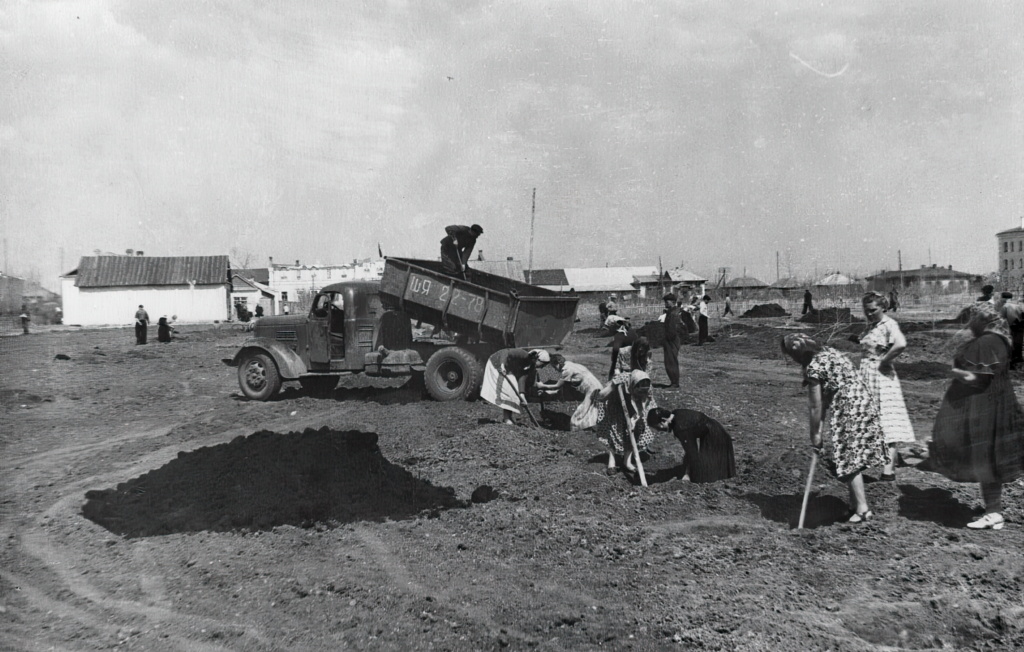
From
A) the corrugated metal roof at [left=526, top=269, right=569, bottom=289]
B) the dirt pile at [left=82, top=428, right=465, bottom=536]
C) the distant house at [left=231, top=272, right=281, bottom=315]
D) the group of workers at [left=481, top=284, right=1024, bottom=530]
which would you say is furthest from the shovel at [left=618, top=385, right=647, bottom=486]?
the corrugated metal roof at [left=526, top=269, right=569, bottom=289]

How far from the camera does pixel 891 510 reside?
529 centimetres

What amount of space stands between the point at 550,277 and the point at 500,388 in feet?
249

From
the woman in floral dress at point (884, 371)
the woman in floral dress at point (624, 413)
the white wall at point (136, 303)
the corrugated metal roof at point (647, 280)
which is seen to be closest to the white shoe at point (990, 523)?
the woman in floral dress at point (884, 371)

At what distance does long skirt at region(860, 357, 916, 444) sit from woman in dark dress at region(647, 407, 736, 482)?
4.56 ft

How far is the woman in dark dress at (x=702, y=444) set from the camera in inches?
245

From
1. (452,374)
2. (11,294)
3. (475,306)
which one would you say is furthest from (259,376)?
(11,294)

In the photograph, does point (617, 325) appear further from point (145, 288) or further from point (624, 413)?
point (145, 288)

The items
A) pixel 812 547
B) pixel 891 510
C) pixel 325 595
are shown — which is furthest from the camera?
pixel 891 510

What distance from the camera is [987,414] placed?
482cm

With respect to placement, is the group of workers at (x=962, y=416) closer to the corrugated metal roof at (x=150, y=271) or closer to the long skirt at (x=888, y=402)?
the long skirt at (x=888, y=402)

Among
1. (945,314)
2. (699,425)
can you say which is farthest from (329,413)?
(945,314)

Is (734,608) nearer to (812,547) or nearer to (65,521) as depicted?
(812,547)

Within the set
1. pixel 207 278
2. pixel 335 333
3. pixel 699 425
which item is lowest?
pixel 699 425

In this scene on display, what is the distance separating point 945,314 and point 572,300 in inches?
1009
